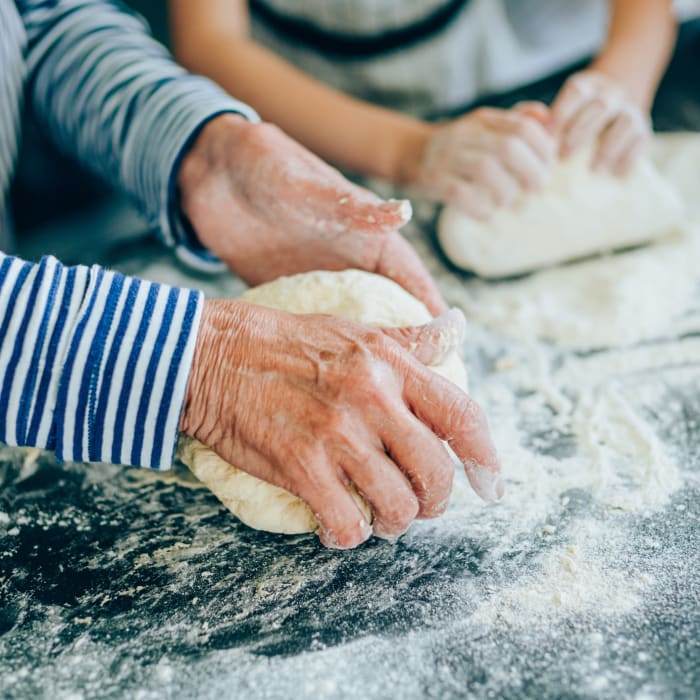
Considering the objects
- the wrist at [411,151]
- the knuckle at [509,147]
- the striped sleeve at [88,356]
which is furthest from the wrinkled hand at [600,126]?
the striped sleeve at [88,356]

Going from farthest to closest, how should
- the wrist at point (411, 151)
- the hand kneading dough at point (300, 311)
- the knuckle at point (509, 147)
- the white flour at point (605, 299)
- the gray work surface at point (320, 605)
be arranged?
the wrist at point (411, 151), the knuckle at point (509, 147), the white flour at point (605, 299), the hand kneading dough at point (300, 311), the gray work surface at point (320, 605)

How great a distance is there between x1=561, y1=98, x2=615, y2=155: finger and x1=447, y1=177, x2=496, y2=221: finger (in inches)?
7.2

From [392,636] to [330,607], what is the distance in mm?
76

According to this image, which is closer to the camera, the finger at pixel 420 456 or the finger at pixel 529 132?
the finger at pixel 420 456

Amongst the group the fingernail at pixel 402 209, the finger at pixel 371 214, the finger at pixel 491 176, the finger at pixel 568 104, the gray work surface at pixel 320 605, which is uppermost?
the finger at pixel 568 104

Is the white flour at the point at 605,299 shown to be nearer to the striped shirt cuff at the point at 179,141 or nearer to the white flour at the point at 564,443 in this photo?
the white flour at the point at 564,443

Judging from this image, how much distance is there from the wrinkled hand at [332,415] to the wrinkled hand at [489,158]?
0.66m

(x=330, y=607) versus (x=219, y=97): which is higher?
(x=219, y=97)

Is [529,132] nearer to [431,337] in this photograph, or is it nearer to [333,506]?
[431,337]

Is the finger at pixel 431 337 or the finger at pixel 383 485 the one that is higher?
the finger at pixel 431 337

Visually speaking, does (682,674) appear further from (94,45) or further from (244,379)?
(94,45)

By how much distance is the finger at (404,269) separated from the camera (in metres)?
1.10

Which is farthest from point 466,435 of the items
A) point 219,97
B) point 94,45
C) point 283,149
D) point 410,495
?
point 94,45

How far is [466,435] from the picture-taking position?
2.69 feet
